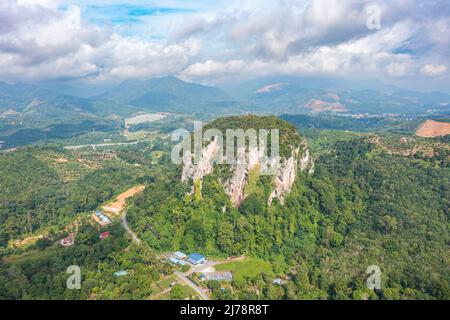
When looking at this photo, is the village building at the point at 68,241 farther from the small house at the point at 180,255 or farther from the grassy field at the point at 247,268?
the grassy field at the point at 247,268

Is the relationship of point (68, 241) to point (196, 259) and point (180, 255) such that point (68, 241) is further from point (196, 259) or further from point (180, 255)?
point (196, 259)

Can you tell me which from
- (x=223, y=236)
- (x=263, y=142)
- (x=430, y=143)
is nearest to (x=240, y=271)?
(x=223, y=236)

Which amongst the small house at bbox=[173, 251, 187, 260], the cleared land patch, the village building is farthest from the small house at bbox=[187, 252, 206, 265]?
the cleared land patch

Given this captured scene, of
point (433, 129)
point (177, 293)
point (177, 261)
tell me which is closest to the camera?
point (177, 293)

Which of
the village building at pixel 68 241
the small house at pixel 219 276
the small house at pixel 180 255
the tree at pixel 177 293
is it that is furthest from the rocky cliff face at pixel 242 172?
the tree at pixel 177 293

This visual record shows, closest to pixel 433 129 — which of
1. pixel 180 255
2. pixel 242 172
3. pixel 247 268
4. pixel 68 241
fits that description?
pixel 242 172

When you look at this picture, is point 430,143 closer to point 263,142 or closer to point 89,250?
point 263,142

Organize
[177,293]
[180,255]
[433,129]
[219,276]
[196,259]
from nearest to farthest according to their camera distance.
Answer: [177,293] < [219,276] < [196,259] < [180,255] < [433,129]
